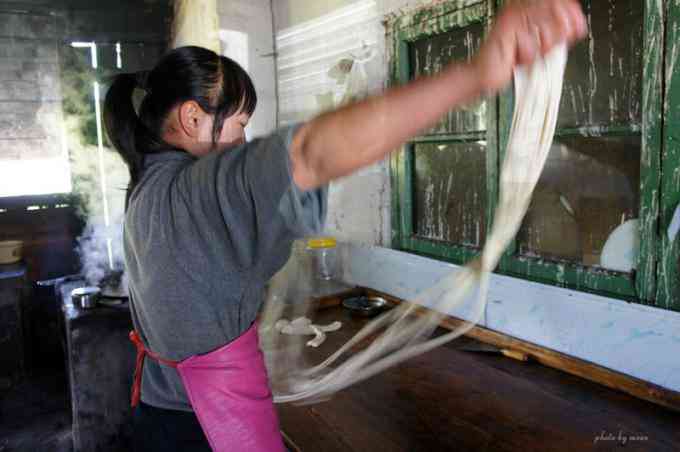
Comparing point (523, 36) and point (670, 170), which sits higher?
point (523, 36)

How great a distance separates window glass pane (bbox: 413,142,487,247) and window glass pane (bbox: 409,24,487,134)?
0.10m

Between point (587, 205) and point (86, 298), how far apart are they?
2.68m

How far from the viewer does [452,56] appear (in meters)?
2.60

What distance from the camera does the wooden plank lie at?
1.68 meters

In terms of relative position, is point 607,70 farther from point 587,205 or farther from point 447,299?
point 447,299

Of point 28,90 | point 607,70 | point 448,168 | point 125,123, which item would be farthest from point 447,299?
point 28,90

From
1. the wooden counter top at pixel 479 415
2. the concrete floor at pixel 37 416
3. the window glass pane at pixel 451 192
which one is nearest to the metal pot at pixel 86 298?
the concrete floor at pixel 37 416

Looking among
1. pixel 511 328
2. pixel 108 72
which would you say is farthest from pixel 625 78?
pixel 108 72

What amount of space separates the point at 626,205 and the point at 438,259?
99 centimetres

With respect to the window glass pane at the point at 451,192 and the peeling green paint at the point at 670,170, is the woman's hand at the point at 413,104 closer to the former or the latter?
the peeling green paint at the point at 670,170

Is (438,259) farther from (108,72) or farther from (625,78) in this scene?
(108,72)

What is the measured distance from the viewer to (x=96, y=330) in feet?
9.50

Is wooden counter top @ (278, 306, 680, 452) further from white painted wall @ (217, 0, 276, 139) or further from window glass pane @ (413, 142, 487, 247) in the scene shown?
white painted wall @ (217, 0, 276, 139)

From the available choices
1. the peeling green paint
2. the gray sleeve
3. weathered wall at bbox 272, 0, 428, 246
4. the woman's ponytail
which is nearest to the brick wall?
weathered wall at bbox 272, 0, 428, 246
